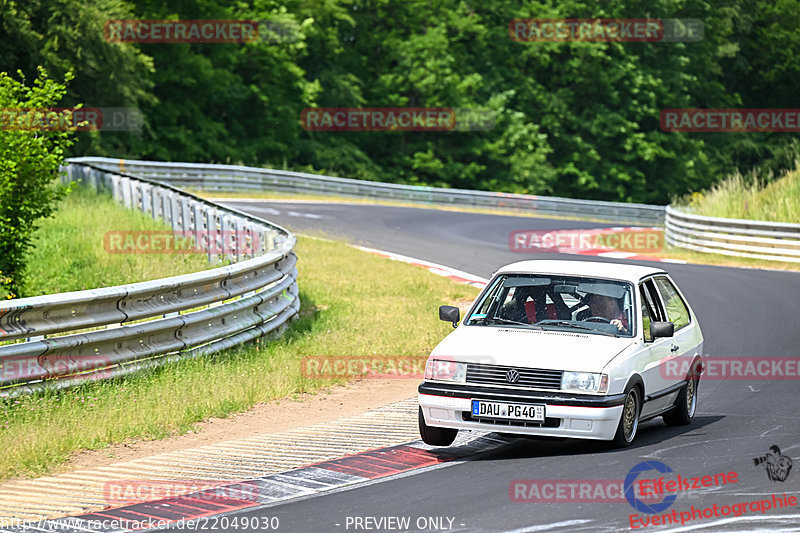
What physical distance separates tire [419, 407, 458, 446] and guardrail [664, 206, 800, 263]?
18.7 m

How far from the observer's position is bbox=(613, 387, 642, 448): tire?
8750 millimetres

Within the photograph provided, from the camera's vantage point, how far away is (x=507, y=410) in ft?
28.0

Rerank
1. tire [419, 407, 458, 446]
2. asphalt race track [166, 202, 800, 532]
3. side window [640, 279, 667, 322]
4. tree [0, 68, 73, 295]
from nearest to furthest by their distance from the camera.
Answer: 1. asphalt race track [166, 202, 800, 532]
2. tire [419, 407, 458, 446]
3. side window [640, 279, 667, 322]
4. tree [0, 68, 73, 295]

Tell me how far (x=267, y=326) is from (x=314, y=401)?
2.51 meters

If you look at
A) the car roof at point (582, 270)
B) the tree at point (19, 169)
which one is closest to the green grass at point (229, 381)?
the car roof at point (582, 270)

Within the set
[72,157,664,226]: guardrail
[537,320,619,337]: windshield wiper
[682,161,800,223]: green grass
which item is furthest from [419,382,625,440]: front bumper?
[72,157,664,226]: guardrail

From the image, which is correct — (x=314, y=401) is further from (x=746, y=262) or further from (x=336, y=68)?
(x=336, y=68)

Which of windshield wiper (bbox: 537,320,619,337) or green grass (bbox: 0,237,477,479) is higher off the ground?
windshield wiper (bbox: 537,320,619,337)

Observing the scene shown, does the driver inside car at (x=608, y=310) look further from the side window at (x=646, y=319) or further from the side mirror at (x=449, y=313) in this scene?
the side mirror at (x=449, y=313)

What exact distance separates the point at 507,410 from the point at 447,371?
602 millimetres

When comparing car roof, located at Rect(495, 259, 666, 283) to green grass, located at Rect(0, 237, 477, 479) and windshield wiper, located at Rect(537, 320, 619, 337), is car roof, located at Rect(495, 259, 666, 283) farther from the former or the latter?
green grass, located at Rect(0, 237, 477, 479)

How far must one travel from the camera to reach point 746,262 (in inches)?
1039

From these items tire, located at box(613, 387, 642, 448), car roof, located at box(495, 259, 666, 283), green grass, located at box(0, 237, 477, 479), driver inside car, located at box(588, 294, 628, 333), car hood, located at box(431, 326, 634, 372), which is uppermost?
car roof, located at box(495, 259, 666, 283)

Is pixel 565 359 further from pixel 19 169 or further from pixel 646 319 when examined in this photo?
pixel 19 169
